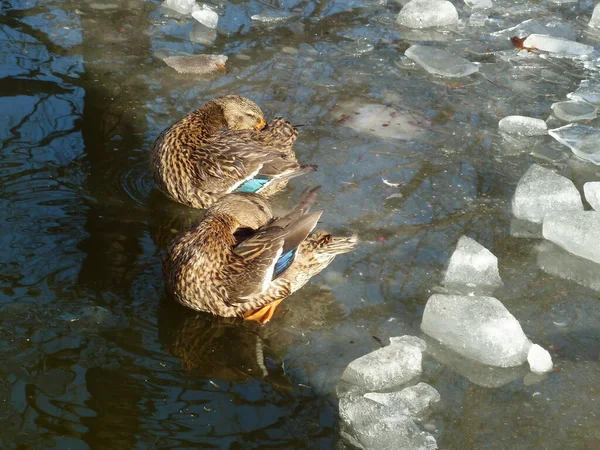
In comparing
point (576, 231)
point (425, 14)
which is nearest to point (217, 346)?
point (576, 231)

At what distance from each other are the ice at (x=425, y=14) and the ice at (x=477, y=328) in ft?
13.3

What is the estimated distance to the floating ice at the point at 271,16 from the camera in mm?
7182

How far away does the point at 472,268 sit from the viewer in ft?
13.9

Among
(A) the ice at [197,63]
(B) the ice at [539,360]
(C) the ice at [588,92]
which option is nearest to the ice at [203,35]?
(A) the ice at [197,63]

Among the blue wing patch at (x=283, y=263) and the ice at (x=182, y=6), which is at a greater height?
the blue wing patch at (x=283, y=263)

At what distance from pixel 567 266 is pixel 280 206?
5.46ft

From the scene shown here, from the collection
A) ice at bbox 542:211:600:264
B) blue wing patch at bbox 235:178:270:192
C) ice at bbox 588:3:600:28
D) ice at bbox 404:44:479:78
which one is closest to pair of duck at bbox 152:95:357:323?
blue wing patch at bbox 235:178:270:192

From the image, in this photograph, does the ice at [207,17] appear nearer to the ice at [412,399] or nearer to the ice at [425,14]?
the ice at [425,14]

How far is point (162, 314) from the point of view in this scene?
391 centimetres

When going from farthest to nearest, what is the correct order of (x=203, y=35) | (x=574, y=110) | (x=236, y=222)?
1. (x=203, y=35)
2. (x=574, y=110)
3. (x=236, y=222)

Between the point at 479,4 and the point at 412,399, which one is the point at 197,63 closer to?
the point at 479,4

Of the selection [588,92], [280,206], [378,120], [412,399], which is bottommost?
[280,206]

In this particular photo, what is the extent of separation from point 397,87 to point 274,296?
2.85 m

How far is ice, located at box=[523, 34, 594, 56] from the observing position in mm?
7074
